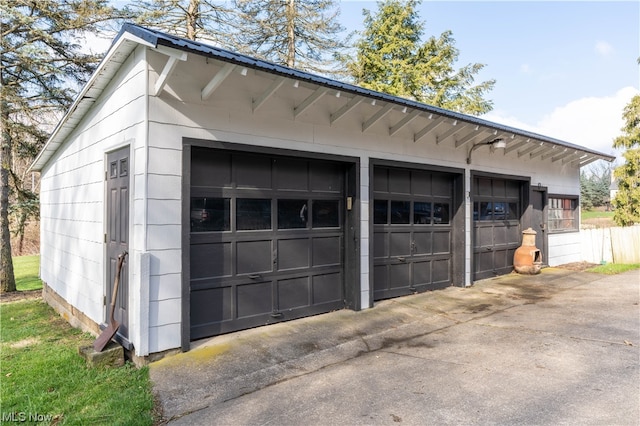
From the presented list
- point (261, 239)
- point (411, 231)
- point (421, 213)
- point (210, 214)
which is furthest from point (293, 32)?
point (210, 214)

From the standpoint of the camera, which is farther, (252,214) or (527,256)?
(527,256)

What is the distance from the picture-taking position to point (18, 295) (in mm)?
8250

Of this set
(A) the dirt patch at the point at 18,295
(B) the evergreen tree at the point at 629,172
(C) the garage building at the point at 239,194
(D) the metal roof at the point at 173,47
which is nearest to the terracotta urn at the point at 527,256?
(C) the garage building at the point at 239,194

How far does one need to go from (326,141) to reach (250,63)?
1.85 m

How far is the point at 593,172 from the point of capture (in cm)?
5438

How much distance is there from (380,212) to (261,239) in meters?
2.22

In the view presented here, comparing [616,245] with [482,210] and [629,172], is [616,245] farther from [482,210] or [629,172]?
[482,210]

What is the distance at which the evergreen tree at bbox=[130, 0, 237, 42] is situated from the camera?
9.46m

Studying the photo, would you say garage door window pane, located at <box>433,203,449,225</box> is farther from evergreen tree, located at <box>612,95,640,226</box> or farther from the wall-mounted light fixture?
evergreen tree, located at <box>612,95,640,226</box>

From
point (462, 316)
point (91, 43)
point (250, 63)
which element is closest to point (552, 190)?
point (462, 316)

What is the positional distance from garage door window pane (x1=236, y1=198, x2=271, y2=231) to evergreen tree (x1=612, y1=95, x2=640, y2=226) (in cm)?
1459

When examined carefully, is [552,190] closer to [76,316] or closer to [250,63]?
[250,63]

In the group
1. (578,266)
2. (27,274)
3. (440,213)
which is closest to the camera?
(440,213)

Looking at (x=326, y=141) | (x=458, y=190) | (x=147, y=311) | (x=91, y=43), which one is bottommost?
(x=147, y=311)
